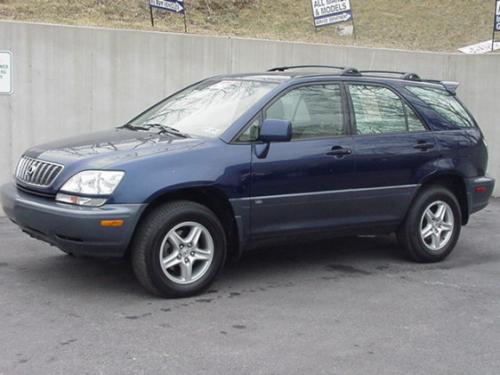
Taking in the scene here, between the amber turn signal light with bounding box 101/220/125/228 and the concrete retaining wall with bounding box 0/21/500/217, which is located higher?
the concrete retaining wall with bounding box 0/21/500/217

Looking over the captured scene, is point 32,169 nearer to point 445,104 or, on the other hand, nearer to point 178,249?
point 178,249

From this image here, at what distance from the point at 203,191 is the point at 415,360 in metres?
2.08

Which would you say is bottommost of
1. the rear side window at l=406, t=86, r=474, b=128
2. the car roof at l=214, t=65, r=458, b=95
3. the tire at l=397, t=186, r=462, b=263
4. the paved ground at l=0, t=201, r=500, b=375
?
the paved ground at l=0, t=201, r=500, b=375

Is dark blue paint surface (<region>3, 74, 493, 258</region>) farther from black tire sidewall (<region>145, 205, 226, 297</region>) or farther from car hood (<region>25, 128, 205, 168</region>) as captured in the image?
black tire sidewall (<region>145, 205, 226, 297</region>)

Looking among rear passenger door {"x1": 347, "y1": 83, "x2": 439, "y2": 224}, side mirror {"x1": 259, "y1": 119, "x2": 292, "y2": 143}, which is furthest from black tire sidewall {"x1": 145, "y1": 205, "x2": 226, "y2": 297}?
rear passenger door {"x1": 347, "y1": 83, "x2": 439, "y2": 224}

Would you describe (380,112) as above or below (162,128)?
above

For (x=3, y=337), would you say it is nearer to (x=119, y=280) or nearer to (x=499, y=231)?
(x=119, y=280)

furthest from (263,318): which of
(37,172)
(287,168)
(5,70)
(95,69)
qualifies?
(5,70)

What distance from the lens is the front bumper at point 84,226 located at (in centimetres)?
518

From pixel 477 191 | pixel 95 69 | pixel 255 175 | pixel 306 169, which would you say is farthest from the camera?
pixel 95 69

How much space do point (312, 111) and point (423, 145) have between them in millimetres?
1210

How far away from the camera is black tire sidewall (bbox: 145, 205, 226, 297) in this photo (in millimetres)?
5383

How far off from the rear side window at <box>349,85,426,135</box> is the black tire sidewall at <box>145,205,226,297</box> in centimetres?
170

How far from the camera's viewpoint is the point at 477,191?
24.0 feet
